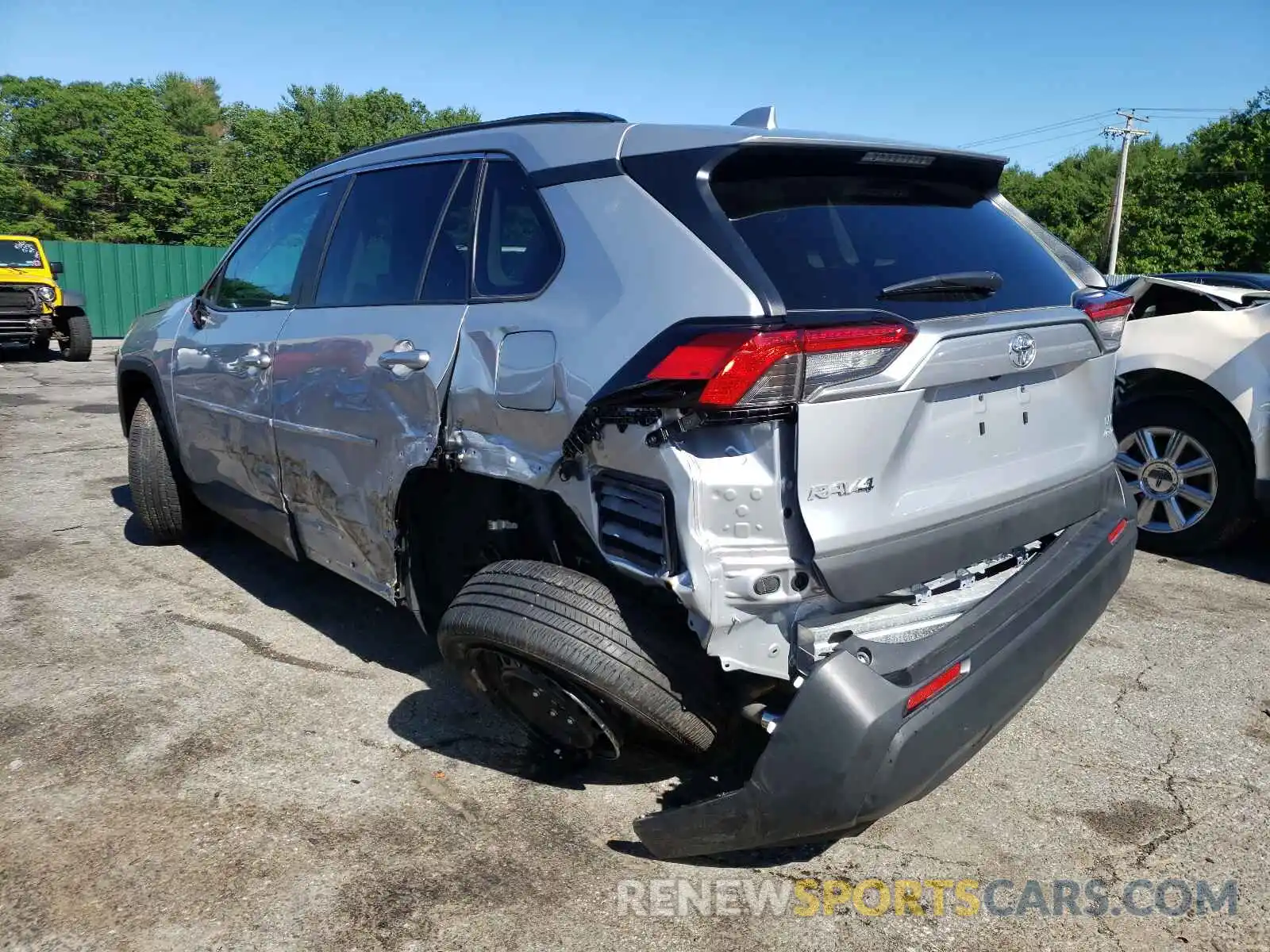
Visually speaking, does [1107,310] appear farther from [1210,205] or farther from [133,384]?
[1210,205]

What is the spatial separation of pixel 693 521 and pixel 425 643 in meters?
2.28

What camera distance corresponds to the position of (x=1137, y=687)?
144 inches

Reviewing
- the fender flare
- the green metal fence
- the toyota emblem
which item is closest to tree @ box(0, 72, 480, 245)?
the green metal fence

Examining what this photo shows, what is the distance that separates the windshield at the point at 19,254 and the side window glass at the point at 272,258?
572 inches

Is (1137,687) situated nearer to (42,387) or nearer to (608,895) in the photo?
(608,895)

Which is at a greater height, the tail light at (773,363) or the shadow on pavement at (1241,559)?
the tail light at (773,363)

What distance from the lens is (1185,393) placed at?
508cm

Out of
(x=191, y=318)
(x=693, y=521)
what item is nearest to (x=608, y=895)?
(x=693, y=521)

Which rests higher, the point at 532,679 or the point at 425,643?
the point at 532,679

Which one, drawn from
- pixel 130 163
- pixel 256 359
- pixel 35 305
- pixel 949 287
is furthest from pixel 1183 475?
pixel 130 163

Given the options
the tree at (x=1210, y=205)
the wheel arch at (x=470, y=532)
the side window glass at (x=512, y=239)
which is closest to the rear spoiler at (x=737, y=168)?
the side window glass at (x=512, y=239)

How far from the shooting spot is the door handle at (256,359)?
3.77 m

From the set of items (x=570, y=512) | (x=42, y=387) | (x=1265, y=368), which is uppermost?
(x=1265, y=368)

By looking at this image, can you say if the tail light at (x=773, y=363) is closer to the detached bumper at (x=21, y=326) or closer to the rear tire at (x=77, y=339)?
the detached bumper at (x=21, y=326)
